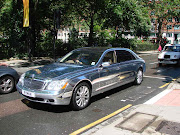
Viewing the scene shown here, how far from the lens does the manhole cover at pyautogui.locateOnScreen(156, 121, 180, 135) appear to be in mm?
3849

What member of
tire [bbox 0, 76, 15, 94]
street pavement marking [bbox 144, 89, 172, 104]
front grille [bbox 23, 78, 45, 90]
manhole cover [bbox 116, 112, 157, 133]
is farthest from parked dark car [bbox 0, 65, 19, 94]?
street pavement marking [bbox 144, 89, 172, 104]

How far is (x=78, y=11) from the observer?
79.9 ft

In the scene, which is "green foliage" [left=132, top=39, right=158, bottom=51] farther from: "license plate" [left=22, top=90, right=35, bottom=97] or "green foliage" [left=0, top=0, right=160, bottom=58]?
"license plate" [left=22, top=90, right=35, bottom=97]

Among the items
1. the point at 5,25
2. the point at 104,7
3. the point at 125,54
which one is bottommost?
the point at 125,54

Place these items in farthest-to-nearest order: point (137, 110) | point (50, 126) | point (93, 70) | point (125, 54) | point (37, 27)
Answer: point (37, 27), point (125, 54), point (93, 70), point (137, 110), point (50, 126)

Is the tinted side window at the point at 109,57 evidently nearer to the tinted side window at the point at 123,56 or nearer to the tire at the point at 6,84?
the tinted side window at the point at 123,56

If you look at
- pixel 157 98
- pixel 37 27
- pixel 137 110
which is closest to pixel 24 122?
pixel 137 110

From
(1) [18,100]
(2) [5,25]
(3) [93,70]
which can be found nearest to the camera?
(3) [93,70]

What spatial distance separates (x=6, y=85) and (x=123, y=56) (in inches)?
166

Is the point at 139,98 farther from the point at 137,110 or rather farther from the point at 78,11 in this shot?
the point at 78,11

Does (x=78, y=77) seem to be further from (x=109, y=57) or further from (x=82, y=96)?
(x=109, y=57)

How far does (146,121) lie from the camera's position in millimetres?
4352

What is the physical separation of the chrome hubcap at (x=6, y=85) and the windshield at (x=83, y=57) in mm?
2069

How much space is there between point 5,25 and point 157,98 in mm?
19902
